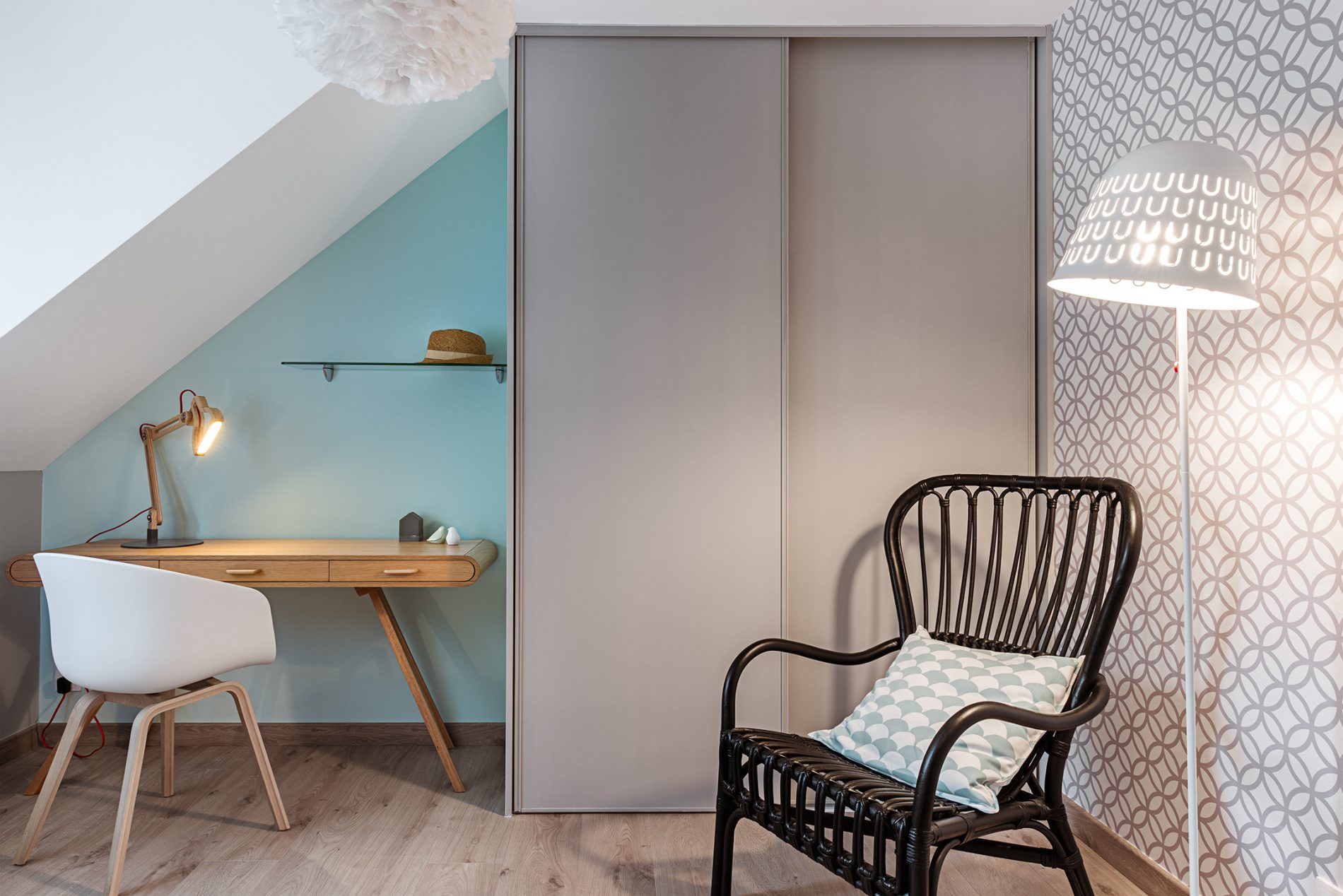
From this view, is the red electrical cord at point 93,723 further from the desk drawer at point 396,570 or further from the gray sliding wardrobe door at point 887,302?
the gray sliding wardrobe door at point 887,302

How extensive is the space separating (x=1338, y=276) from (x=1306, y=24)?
1.59ft

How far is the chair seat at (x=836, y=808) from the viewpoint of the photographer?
1.51 metres

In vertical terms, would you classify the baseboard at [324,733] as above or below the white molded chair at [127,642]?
below

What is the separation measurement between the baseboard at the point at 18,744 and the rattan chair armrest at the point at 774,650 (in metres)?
2.48

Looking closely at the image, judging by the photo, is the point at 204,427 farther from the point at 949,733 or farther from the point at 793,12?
the point at 949,733

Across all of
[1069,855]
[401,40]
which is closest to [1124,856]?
[1069,855]

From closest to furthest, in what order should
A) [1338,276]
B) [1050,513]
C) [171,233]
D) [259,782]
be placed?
[1338,276] < [1050,513] < [171,233] < [259,782]

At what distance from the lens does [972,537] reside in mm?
2232

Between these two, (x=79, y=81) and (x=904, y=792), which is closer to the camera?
(x=904, y=792)

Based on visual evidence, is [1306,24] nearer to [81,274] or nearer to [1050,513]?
[1050,513]

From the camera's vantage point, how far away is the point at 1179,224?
1392mm

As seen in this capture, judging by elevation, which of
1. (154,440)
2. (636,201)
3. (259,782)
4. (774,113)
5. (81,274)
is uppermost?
(774,113)

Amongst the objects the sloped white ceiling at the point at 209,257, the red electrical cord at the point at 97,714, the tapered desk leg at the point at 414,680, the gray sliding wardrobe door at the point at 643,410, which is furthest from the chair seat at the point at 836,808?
the red electrical cord at the point at 97,714

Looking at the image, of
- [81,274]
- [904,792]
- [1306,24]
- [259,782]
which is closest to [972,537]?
[904,792]
